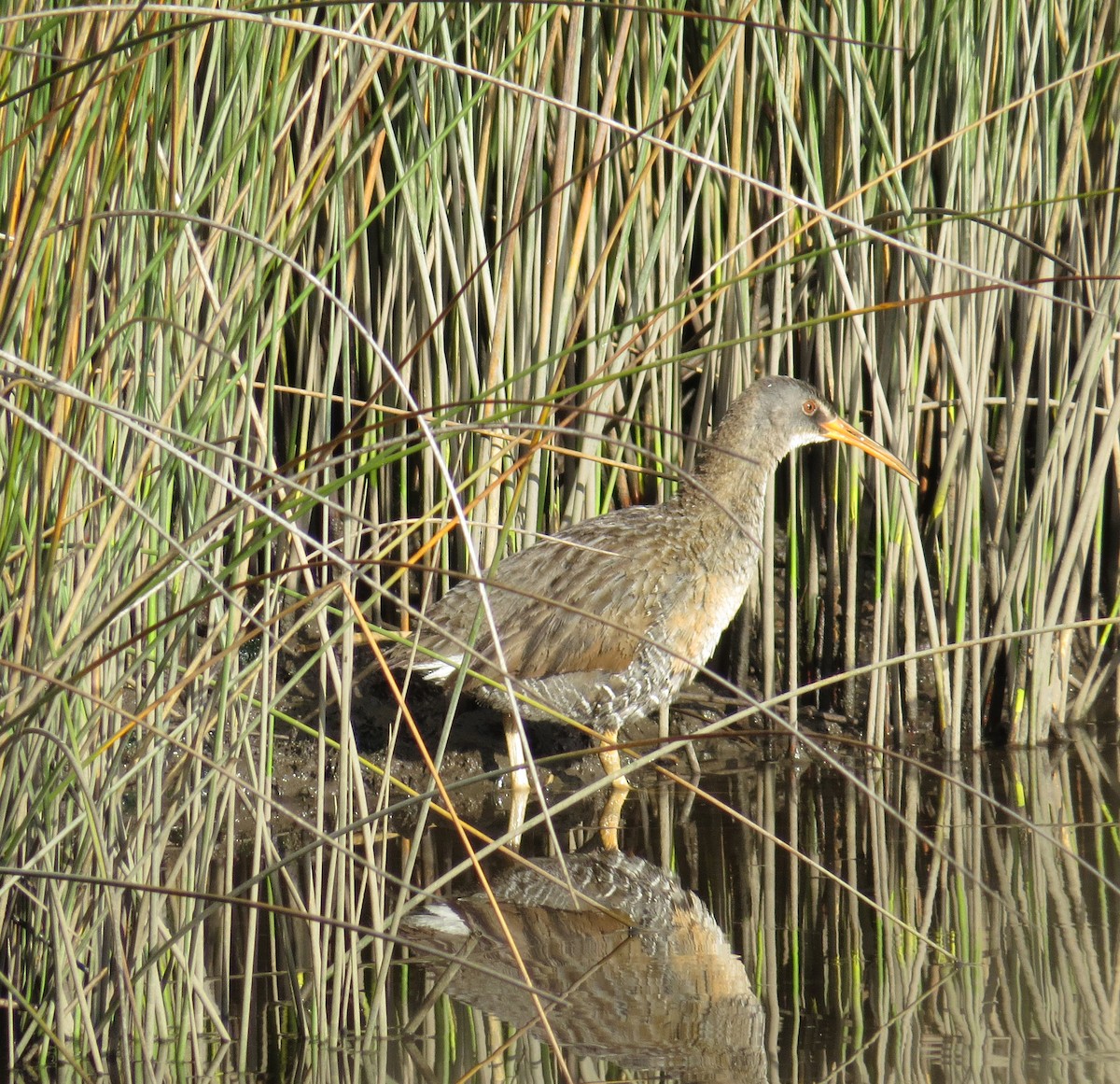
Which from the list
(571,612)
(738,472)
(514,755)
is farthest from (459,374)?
(514,755)

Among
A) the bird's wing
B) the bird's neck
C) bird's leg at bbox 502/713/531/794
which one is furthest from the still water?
the bird's neck

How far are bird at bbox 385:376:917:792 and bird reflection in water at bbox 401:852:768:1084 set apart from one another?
2.46 ft

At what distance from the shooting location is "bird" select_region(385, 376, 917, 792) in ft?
16.0

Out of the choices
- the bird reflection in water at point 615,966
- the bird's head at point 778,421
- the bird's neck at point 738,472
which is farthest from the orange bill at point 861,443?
the bird reflection in water at point 615,966

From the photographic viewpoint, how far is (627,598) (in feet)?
16.3

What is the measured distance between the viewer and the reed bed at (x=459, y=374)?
2.52 meters

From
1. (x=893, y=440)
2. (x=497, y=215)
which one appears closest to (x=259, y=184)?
(x=497, y=215)

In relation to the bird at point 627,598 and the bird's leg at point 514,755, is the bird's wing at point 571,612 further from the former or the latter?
the bird's leg at point 514,755

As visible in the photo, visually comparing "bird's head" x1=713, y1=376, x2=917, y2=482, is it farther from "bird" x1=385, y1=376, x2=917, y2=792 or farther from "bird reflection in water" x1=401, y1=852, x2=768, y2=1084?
"bird reflection in water" x1=401, y1=852, x2=768, y2=1084

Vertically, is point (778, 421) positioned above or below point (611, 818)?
above

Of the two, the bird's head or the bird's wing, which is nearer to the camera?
the bird's wing

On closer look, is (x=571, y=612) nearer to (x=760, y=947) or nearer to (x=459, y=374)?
(x=459, y=374)

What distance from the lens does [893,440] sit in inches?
196

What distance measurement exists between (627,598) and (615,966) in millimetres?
1717
